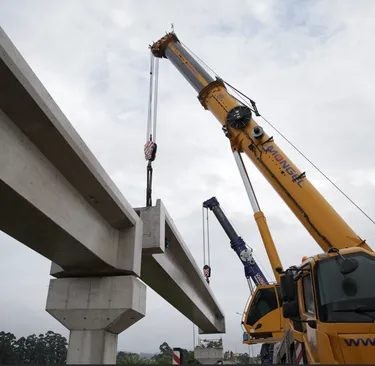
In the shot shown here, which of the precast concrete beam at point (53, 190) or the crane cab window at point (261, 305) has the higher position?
the precast concrete beam at point (53, 190)

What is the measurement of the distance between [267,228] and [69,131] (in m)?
6.45

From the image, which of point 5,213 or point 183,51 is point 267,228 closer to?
point 5,213

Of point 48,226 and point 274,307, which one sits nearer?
point 48,226

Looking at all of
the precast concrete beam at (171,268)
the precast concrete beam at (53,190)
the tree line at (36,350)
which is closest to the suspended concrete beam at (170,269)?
the precast concrete beam at (171,268)

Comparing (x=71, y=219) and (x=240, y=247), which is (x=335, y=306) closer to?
(x=71, y=219)

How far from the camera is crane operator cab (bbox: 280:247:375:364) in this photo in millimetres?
4645

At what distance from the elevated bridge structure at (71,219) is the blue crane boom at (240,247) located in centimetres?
1164

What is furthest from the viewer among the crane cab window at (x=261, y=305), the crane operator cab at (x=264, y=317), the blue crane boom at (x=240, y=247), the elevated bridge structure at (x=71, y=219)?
the blue crane boom at (x=240, y=247)

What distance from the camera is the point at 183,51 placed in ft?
50.1

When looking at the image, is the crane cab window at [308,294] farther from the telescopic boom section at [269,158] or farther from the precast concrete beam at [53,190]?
the precast concrete beam at [53,190]

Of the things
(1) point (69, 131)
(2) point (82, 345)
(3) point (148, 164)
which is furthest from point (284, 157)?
(2) point (82, 345)

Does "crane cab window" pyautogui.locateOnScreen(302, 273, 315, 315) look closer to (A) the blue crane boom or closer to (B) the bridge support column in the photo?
(B) the bridge support column

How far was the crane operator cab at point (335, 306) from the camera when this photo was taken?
15.2 feet

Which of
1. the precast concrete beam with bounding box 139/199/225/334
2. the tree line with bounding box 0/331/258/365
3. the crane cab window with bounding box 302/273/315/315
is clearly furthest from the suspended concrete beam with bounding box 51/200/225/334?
the tree line with bounding box 0/331/258/365
